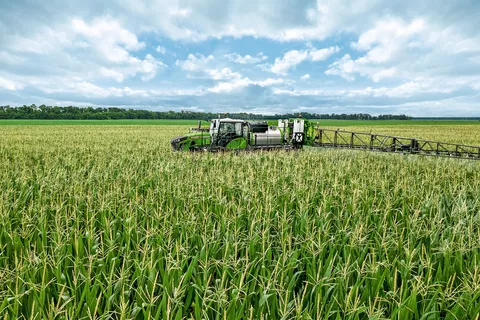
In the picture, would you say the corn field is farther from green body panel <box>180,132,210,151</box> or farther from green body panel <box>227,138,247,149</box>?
green body panel <box>180,132,210,151</box>

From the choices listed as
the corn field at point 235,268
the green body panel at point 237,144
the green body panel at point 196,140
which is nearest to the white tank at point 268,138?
the green body panel at point 237,144

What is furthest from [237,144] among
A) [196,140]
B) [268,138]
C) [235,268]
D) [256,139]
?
[235,268]

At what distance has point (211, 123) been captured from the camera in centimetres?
1786

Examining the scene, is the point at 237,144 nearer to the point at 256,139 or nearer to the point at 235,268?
the point at 256,139

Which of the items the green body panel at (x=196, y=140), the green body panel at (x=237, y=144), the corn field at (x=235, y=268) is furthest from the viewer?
the green body panel at (x=196, y=140)

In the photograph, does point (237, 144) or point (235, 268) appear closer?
point (235, 268)

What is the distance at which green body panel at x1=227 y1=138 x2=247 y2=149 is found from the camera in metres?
17.5

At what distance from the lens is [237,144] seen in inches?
696

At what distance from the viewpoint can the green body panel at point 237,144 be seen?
17.5 meters

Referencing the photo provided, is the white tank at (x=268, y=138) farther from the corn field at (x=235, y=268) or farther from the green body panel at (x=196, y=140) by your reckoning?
the corn field at (x=235, y=268)

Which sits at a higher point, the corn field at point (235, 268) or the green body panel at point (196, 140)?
the green body panel at point (196, 140)

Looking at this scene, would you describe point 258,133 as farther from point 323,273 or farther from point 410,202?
point 323,273

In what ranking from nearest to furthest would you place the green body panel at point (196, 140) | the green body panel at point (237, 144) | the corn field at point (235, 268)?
the corn field at point (235, 268)
the green body panel at point (237, 144)
the green body panel at point (196, 140)

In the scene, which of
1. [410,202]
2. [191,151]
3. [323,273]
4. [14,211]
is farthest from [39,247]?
[191,151]
